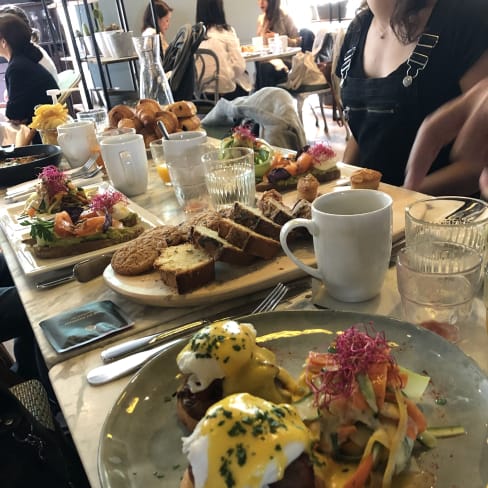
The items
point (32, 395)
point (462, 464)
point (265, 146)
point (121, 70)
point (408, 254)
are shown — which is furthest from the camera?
point (121, 70)

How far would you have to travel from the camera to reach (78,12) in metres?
5.67

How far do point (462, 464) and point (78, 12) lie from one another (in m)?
6.26

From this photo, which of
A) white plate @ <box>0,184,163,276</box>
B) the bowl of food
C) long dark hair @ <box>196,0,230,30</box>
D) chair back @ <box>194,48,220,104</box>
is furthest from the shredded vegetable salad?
long dark hair @ <box>196,0,230,30</box>

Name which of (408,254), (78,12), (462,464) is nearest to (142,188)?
(408,254)

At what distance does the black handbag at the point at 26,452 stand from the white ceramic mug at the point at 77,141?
138cm

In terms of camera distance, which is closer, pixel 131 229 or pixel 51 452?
pixel 51 452

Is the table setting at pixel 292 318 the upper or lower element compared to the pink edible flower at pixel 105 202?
lower

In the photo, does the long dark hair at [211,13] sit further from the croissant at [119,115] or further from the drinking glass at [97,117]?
the croissant at [119,115]

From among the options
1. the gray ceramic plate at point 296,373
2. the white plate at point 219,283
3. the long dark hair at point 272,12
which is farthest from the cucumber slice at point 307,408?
the long dark hair at point 272,12

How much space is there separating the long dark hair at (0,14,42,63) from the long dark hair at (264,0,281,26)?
3611 mm

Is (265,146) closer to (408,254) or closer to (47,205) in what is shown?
(47,205)

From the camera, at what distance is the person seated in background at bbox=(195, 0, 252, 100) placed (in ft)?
15.9

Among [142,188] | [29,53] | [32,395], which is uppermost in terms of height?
[29,53]

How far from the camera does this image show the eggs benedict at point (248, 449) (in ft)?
1.51
